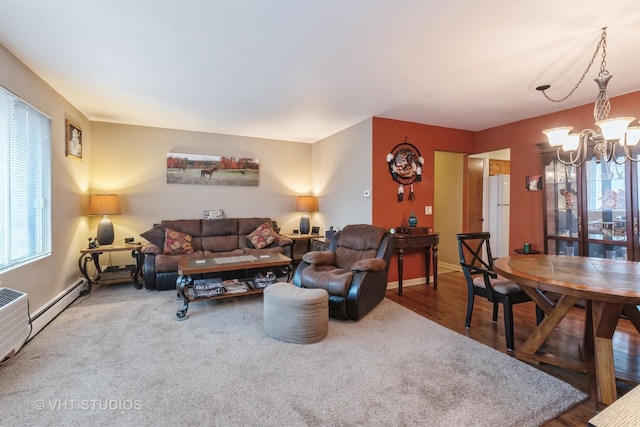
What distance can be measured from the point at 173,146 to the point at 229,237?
1.82 metres

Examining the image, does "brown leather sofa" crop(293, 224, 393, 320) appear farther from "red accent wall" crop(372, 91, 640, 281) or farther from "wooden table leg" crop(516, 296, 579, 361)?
"wooden table leg" crop(516, 296, 579, 361)

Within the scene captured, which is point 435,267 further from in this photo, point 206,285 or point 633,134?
point 206,285

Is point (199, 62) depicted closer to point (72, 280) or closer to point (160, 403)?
point (160, 403)

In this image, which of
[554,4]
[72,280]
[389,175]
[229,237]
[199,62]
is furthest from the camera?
[229,237]

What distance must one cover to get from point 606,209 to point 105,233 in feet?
21.2

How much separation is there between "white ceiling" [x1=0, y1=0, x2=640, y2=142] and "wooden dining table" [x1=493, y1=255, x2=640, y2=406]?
173cm

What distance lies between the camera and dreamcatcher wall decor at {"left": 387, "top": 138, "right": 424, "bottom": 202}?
4355mm

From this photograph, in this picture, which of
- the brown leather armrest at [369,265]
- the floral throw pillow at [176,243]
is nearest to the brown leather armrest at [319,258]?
the brown leather armrest at [369,265]

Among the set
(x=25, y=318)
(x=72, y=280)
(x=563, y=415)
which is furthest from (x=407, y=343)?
(x=72, y=280)

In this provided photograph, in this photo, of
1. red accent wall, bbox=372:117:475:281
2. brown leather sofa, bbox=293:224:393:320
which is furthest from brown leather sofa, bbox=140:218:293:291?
red accent wall, bbox=372:117:475:281

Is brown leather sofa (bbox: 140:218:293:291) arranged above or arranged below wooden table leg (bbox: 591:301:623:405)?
above

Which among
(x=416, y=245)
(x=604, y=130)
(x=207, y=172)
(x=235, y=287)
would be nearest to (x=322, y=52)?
(x=604, y=130)

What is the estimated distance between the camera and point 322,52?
247 cm

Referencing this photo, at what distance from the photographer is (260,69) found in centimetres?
279
